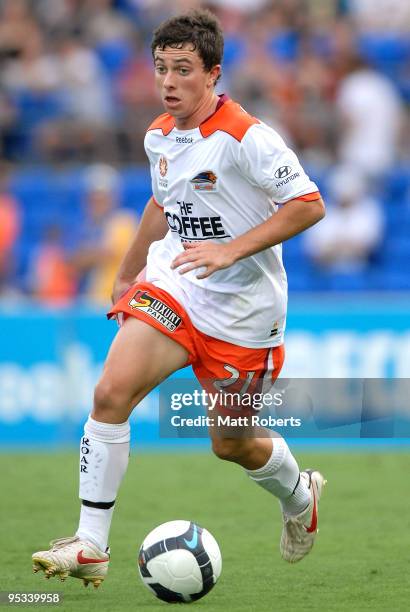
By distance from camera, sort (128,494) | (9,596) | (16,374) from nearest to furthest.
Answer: (9,596)
(128,494)
(16,374)

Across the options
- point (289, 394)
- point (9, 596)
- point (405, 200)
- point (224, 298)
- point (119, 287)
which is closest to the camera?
point (9, 596)

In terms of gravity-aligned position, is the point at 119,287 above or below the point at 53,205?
below

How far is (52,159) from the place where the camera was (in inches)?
571

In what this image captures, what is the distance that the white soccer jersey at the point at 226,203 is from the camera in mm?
5609

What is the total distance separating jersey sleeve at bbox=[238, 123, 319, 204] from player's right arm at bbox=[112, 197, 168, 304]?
2.42 ft

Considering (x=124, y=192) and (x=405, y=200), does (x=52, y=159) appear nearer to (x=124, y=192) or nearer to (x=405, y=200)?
(x=124, y=192)

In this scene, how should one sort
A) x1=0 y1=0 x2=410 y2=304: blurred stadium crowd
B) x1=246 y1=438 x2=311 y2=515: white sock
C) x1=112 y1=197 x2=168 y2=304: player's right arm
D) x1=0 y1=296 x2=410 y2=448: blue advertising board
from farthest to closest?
x1=0 y1=0 x2=410 y2=304: blurred stadium crowd < x1=0 y1=296 x2=410 y2=448: blue advertising board < x1=112 y1=197 x2=168 y2=304: player's right arm < x1=246 y1=438 x2=311 y2=515: white sock

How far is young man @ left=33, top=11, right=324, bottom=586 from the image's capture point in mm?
5551

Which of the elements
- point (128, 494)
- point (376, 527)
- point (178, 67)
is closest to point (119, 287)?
point (178, 67)

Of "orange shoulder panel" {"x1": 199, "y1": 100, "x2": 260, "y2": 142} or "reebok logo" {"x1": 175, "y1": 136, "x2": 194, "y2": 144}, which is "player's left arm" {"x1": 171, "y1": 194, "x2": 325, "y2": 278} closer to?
"orange shoulder panel" {"x1": 199, "y1": 100, "x2": 260, "y2": 142}

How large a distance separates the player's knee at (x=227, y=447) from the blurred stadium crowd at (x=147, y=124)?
6.22 metres

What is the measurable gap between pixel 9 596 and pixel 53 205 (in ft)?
30.0

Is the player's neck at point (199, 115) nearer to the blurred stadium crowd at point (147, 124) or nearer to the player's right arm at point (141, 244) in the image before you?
the player's right arm at point (141, 244)

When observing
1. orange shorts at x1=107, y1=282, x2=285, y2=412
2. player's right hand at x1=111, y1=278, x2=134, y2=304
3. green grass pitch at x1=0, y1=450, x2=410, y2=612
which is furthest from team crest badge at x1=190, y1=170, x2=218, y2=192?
green grass pitch at x1=0, y1=450, x2=410, y2=612
